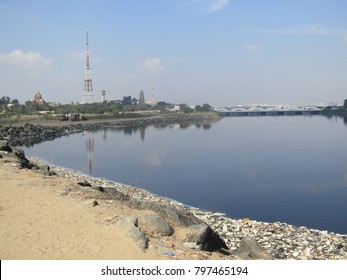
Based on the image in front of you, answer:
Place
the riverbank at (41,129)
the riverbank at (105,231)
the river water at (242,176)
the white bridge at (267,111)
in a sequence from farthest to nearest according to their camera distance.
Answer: the white bridge at (267,111) → the riverbank at (41,129) → the river water at (242,176) → the riverbank at (105,231)

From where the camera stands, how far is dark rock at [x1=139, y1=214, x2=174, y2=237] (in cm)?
606

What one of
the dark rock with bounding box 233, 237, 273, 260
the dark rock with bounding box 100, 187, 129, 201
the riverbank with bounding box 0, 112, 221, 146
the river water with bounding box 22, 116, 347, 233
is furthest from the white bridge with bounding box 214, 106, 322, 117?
the dark rock with bounding box 233, 237, 273, 260

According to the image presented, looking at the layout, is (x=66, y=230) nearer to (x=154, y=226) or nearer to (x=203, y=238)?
(x=154, y=226)

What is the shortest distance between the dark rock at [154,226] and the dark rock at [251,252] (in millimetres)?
1131

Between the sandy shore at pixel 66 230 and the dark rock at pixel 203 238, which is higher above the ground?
the sandy shore at pixel 66 230

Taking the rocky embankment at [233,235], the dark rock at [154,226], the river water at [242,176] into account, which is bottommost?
the river water at [242,176]

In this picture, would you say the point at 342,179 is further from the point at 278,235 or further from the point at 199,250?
the point at 199,250

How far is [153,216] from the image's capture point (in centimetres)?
639

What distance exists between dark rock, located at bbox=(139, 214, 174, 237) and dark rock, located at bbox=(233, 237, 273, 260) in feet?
3.71

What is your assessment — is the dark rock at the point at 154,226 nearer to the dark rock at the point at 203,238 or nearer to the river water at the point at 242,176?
the dark rock at the point at 203,238

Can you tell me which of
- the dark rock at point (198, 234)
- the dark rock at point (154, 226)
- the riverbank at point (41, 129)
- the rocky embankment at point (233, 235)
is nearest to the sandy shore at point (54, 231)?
the rocky embankment at point (233, 235)

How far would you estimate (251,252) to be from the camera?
622 centimetres

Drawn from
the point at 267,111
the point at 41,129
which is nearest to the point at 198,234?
the point at 41,129

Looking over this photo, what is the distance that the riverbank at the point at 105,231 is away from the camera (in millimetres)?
5227
